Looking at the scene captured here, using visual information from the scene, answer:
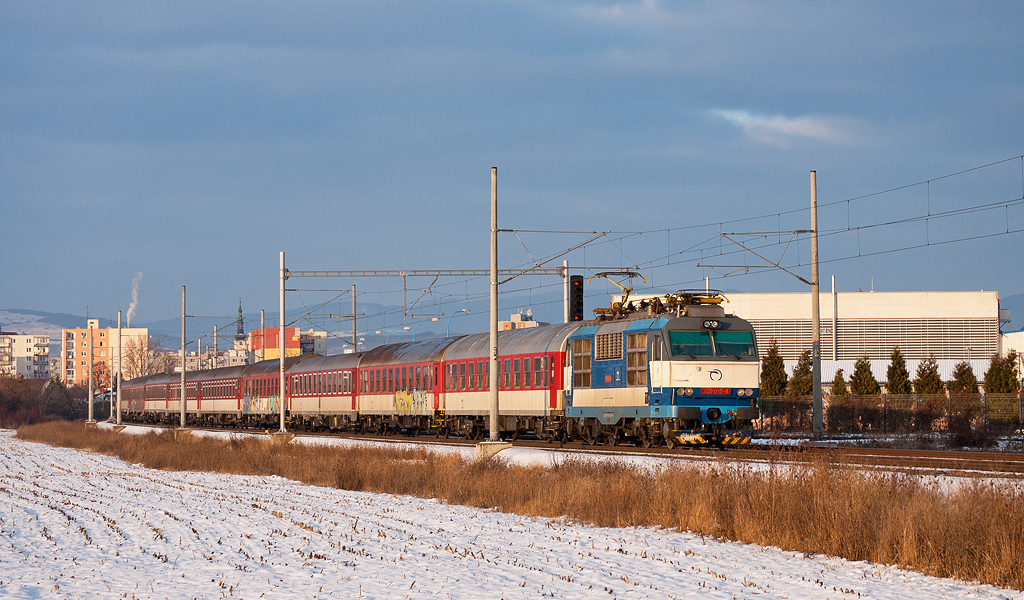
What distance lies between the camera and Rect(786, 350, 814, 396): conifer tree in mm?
55656

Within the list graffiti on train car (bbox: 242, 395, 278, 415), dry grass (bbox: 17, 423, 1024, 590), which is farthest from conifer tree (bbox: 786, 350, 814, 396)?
dry grass (bbox: 17, 423, 1024, 590)

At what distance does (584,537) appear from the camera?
17.8 meters

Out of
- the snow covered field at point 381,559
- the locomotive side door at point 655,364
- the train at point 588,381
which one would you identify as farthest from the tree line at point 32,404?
the snow covered field at point 381,559

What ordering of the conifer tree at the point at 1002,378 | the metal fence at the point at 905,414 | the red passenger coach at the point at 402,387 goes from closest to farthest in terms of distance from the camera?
the metal fence at the point at 905,414 < the red passenger coach at the point at 402,387 < the conifer tree at the point at 1002,378

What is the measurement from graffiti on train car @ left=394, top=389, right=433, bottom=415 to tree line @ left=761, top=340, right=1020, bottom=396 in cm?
1687

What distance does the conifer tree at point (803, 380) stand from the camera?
55.7 metres

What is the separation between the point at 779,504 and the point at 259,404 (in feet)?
179

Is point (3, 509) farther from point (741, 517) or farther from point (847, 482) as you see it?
point (847, 482)

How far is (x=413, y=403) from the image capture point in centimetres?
4775

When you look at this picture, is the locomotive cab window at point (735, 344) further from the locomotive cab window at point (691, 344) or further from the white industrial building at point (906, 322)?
the white industrial building at point (906, 322)

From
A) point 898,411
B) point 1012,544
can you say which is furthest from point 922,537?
point 898,411

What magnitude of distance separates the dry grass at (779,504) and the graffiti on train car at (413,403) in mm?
16235

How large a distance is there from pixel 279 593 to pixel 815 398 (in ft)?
92.1

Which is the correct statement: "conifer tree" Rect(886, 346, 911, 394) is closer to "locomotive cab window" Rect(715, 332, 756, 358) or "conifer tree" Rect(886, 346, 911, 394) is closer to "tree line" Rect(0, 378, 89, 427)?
"locomotive cab window" Rect(715, 332, 756, 358)
